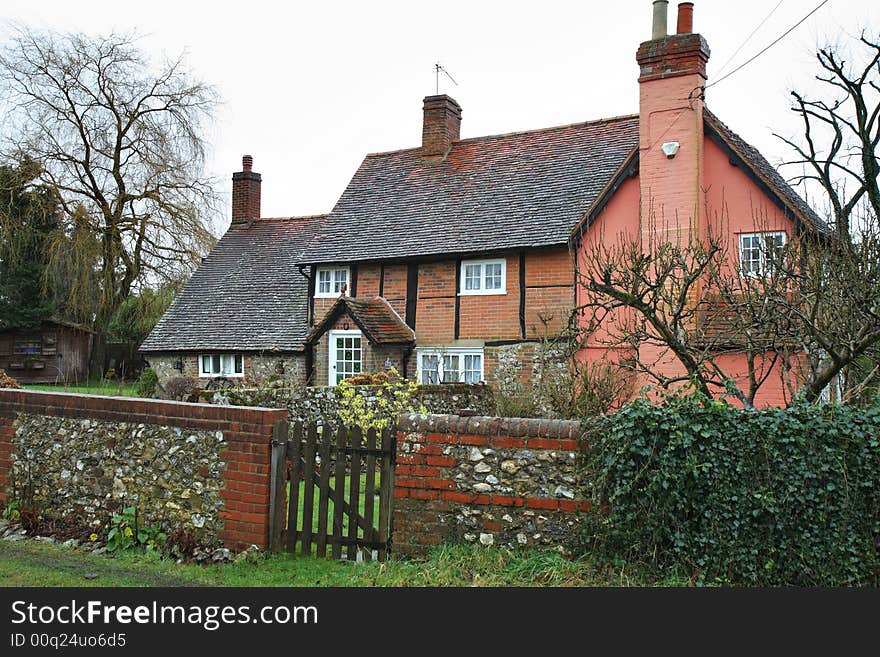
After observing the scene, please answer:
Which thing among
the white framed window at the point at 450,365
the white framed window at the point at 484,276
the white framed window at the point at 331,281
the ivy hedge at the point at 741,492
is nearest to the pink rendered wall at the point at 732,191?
the white framed window at the point at 484,276

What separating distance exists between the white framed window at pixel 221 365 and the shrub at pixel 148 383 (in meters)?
1.55

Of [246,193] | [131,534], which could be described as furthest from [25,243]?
[131,534]

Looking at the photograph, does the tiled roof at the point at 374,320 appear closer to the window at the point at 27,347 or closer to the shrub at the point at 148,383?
the shrub at the point at 148,383

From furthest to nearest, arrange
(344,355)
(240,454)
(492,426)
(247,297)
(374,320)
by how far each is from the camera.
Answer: (247,297), (344,355), (374,320), (240,454), (492,426)

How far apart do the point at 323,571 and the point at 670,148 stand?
42.0 feet

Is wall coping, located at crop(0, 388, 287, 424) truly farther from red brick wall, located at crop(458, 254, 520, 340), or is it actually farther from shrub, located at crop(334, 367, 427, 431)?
red brick wall, located at crop(458, 254, 520, 340)

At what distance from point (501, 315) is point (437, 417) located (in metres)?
13.0

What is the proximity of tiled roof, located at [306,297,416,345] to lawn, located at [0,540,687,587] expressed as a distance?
13143 millimetres

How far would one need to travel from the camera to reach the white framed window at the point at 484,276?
20.4 m

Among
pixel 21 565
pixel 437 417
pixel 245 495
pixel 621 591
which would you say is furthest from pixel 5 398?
pixel 621 591

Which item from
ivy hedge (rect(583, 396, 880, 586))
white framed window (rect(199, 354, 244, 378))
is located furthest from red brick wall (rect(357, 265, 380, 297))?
ivy hedge (rect(583, 396, 880, 586))

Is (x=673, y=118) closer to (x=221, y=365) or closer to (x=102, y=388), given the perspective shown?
(x=221, y=365)

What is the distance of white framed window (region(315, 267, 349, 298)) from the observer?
2312 centimetres

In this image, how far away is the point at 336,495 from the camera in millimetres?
7547
